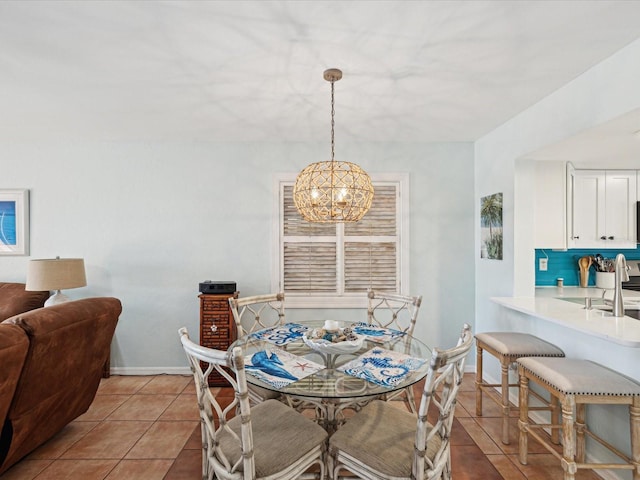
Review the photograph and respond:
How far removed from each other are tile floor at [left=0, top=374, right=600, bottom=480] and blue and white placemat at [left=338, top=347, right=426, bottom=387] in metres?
0.85

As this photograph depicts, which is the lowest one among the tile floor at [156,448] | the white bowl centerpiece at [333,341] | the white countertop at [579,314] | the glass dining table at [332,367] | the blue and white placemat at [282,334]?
the tile floor at [156,448]

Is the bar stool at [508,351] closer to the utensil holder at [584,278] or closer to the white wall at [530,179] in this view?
the white wall at [530,179]

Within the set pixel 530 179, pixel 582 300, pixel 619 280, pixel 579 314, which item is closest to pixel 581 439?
pixel 579 314

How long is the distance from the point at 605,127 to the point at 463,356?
Result: 178 cm

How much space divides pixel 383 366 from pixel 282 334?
0.87 m

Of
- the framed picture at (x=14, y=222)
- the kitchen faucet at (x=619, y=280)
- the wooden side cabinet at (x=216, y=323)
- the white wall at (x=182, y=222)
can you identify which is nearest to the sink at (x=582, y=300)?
the kitchen faucet at (x=619, y=280)

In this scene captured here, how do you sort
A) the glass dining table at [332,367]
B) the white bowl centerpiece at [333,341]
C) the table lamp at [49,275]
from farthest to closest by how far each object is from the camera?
1. the table lamp at [49,275]
2. the white bowl centerpiece at [333,341]
3. the glass dining table at [332,367]

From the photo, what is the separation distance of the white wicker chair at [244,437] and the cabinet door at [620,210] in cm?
324

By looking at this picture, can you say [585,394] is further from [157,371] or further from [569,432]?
[157,371]

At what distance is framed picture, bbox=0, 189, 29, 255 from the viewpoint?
3762 millimetres

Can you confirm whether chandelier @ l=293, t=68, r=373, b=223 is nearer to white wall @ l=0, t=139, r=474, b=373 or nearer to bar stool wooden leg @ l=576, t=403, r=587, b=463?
white wall @ l=0, t=139, r=474, b=373

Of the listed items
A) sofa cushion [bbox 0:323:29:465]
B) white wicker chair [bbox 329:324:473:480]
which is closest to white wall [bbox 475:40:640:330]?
white wicker chair [bbox 329:324:473:480]

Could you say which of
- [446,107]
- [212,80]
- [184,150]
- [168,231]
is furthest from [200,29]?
[168,231]

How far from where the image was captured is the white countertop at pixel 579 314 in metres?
1.91
